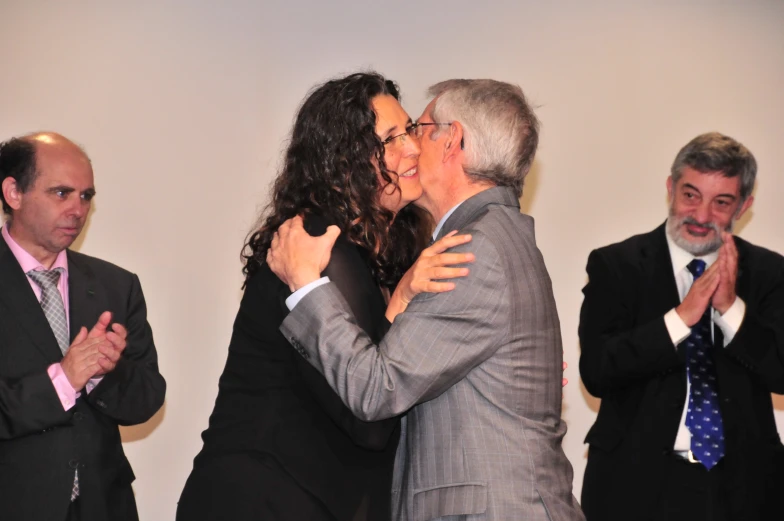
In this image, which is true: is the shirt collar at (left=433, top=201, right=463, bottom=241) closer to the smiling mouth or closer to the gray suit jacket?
the gray suit jacket

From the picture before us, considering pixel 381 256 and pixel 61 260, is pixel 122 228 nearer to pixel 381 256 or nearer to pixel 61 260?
pixel 61 260

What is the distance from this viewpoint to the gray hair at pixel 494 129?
2.36 meters

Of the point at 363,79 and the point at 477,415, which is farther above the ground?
the point at 363,79

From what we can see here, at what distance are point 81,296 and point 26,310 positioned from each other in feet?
0.74

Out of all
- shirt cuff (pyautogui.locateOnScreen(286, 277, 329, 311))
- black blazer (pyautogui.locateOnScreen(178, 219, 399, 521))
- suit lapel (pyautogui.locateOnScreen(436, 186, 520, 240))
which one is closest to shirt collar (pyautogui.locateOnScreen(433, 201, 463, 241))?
suit lapel (pyautogui.locateOnScreen(436, 186, 520, 240))

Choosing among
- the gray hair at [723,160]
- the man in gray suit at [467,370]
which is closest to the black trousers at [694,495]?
the gray hair at [723,160]

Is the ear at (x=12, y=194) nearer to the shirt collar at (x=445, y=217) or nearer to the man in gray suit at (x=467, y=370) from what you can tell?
the man in gray suit at (x=467, y=370)

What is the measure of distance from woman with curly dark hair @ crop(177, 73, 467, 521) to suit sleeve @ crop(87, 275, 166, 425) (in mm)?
1005

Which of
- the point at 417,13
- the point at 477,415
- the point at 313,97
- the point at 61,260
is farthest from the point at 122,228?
the point at 477,415

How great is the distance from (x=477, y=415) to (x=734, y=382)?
1788mm

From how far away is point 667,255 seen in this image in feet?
12.3

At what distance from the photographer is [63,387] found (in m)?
3.07

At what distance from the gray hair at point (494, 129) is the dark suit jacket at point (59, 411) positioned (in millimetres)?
1573

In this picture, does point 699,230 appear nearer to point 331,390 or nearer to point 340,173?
point 340,173
